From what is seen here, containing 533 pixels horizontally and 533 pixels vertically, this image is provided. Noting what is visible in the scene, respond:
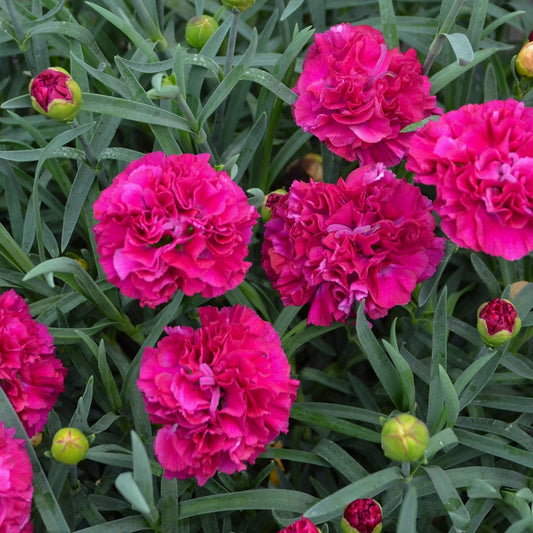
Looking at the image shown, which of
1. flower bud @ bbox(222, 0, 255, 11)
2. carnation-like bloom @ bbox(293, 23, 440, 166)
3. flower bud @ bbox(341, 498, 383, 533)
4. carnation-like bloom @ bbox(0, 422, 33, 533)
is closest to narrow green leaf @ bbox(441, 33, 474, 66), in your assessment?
carnation-like bloom @ bbox(293, 23, 440, 166)

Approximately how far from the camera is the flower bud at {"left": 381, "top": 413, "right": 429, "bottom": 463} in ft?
1.86

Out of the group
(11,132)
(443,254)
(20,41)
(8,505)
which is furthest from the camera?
(11,132)

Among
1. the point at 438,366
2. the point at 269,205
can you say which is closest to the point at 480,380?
the point at 438,366

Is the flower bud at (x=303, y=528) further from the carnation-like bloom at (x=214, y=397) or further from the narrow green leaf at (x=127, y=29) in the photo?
the narrow green leaf at (x=127, y=29)

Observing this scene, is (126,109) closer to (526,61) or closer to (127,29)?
(127,29)

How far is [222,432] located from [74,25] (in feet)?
1.80

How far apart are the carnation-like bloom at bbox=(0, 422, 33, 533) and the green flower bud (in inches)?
26.9

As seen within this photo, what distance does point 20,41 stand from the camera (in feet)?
2.77

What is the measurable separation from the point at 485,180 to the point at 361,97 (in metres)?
0.17

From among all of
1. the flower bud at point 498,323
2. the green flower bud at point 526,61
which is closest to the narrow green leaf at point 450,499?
the flower bud at point 498,323

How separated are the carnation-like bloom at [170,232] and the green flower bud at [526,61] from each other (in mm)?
405

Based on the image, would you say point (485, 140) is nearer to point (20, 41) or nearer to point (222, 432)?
point (222, 432)

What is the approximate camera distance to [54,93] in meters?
0.66

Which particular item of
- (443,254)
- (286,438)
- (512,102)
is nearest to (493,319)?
(443,254)
